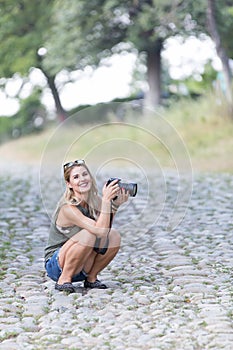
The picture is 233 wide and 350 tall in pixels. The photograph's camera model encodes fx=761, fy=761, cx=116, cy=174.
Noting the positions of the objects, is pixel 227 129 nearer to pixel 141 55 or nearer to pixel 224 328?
pixel 141 55

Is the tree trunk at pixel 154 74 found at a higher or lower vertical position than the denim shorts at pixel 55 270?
higher

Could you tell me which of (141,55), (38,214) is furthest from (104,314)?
(141,55)

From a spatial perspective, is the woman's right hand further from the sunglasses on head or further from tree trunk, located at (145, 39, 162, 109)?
tree trunk, located at (145, 39, 162, 109)

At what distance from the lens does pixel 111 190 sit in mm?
5570

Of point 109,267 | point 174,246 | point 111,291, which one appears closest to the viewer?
point 111,291

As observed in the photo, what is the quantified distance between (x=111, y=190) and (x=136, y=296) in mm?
873

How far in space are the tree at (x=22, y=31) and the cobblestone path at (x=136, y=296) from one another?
21.9 meters

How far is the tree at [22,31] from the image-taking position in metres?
30.4

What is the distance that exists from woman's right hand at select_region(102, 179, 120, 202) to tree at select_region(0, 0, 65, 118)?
25306 millimetres

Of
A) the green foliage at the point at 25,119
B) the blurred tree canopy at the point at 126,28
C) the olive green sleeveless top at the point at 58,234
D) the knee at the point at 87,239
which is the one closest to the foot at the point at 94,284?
the olive green sleeveless top at the point at 58,234

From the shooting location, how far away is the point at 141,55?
29484mm

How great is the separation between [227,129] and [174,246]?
39.3 feet

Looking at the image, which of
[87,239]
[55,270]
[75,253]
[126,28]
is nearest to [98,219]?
[87,239]

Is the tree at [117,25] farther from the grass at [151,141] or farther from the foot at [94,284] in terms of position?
Result: the foot at [94,284]
